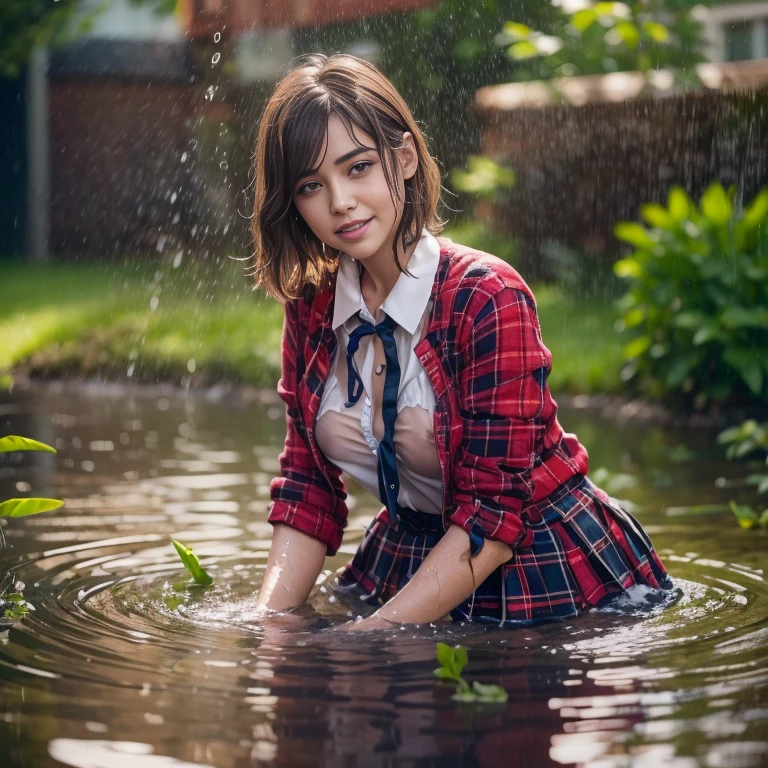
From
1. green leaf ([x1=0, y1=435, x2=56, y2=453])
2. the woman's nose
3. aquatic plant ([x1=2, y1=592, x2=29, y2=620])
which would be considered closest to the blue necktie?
the woman's nose

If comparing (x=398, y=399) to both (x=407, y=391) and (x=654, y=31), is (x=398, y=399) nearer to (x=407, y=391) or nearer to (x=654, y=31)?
(x=407, y=391)

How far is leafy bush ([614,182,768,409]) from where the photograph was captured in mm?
6941

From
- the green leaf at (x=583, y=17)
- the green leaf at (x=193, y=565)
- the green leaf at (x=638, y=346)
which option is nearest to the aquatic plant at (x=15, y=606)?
the green leaf at (x=193, y=565)

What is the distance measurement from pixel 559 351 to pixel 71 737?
633 centimetres

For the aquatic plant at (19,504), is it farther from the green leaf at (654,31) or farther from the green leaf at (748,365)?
the green leaf at (654,31)

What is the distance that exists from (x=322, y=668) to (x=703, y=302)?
4.73 metres

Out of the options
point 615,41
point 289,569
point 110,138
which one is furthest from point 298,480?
point 110,138

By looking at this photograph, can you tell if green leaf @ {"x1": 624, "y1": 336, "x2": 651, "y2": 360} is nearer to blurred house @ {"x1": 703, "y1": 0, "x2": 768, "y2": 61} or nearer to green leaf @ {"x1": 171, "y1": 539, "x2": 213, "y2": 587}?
green leaf @ {"x1": 171, "y1": 539, "x2": 213, "y2": 587}

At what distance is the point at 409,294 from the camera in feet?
10.6

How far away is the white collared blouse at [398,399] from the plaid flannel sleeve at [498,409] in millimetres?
131

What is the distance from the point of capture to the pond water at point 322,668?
253cm

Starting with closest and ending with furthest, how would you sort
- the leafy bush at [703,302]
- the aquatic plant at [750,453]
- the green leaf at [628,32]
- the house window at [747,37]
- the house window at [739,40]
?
1. the aquatic plant at [750,453]
2. the leafy bush at [703,302]
3. the green leaf at [628,32]
4. the house window at [747,37]
5. the house window at [739,40]

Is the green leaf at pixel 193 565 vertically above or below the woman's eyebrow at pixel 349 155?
below

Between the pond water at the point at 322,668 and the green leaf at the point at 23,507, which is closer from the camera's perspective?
the pond water at the point at 322,668
